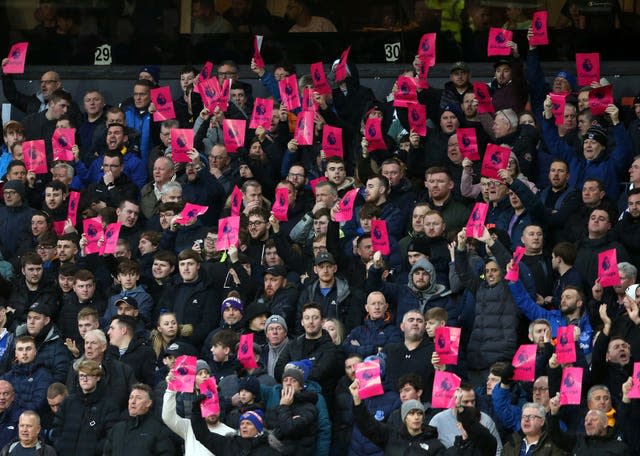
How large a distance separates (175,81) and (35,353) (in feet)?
21.8

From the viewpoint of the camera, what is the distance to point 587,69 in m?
19.8

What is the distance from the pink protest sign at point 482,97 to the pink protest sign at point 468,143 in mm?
873

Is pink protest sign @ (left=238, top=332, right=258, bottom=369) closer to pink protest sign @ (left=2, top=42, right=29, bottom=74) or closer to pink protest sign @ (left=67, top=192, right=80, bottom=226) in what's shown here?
pink protest sign @ (left=67, top=192, right=80, bottom=226)

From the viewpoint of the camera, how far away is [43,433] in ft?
54.9

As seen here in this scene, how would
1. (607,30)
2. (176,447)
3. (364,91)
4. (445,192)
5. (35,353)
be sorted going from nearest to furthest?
(176,447) → (35,353) → (445,192) → (364,91) → (607,30)

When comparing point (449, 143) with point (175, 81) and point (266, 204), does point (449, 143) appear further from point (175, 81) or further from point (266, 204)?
point (175, 81)

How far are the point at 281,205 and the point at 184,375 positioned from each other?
10.6 feet

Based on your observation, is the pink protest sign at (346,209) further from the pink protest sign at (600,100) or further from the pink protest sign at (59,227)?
the pink protest sign at (59,227)

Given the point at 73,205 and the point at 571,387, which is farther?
the point at 73,205

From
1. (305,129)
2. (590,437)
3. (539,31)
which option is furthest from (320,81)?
(590,437)

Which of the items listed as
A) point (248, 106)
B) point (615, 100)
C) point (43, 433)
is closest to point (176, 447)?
point (43, 433)

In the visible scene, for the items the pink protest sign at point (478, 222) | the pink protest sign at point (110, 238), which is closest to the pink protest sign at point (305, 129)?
the pink protest sign at point (110, 238)

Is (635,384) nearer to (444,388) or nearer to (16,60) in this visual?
(444,388)

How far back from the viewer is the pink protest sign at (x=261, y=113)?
65.5 ft
